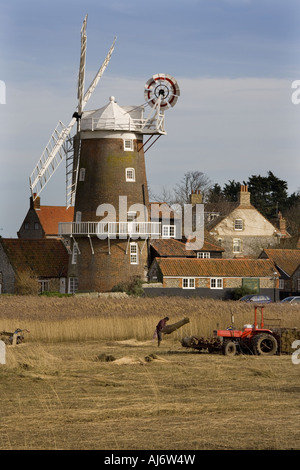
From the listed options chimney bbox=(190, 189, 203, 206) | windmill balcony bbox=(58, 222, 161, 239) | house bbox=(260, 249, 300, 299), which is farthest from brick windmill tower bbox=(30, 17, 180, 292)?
chimney bbox=(190, 189, 203, 206)

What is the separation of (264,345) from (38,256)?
40586mm

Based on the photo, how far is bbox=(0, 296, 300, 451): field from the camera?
14.5 meters

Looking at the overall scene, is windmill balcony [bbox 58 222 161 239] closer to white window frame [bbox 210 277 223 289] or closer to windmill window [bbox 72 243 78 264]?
windmill window [bbox 72 243 78 264]

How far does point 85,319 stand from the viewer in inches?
1389

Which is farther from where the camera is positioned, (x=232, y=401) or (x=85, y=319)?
(x=85, y=319)

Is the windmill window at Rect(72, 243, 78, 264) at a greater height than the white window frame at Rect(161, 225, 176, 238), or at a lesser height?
lesser

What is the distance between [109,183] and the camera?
58.2m

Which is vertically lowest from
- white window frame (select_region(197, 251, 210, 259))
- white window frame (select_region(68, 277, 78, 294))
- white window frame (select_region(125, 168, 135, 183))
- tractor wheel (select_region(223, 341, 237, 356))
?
tractor wheel (select_region(223, 341, 237, 356))

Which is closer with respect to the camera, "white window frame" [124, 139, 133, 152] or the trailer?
the trailer

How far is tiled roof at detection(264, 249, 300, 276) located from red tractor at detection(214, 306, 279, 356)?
43.2m
